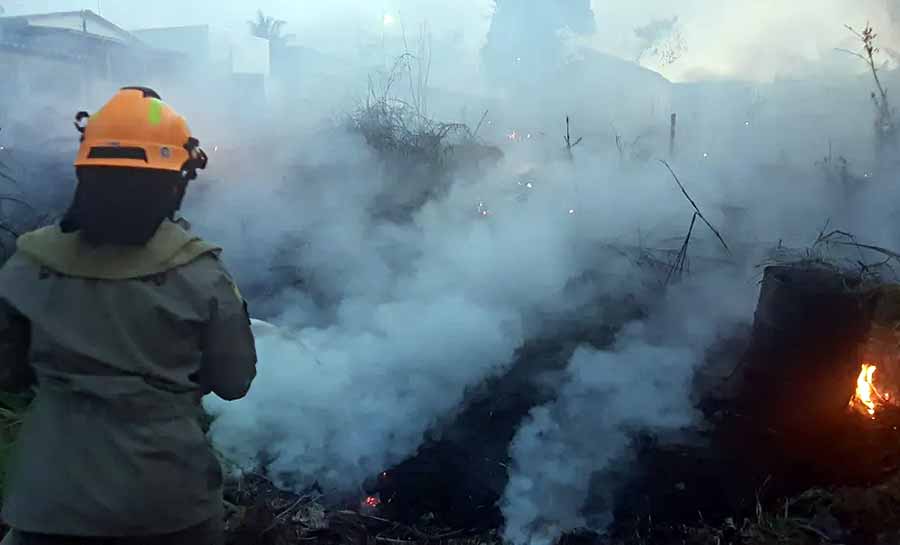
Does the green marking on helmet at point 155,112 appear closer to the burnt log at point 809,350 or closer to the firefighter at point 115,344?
the firefighter at point 115,344

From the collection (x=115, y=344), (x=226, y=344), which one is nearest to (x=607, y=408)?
(x=226, y=344)

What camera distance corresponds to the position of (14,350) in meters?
1.78

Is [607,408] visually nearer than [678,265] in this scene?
Yes

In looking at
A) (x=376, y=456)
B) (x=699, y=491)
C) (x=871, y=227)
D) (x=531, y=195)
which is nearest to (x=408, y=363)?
(x=376, y=456)

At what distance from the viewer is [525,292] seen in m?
5.94

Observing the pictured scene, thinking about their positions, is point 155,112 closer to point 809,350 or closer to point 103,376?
point 103,376

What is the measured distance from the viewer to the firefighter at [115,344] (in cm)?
169

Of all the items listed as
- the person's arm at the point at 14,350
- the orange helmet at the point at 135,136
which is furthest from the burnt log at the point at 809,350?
the person's arm at the point at 14,350

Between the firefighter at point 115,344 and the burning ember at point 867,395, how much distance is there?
4337 mm

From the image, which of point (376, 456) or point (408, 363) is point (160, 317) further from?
point (408, 363)

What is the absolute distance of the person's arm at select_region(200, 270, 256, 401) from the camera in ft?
5.97

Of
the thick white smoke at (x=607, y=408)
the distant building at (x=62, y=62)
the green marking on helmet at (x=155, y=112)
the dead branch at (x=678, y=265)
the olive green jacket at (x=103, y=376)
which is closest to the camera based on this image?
the olive green jacket at (x=103, y=376)

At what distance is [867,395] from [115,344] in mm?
4724

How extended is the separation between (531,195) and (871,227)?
3544 millimetres
